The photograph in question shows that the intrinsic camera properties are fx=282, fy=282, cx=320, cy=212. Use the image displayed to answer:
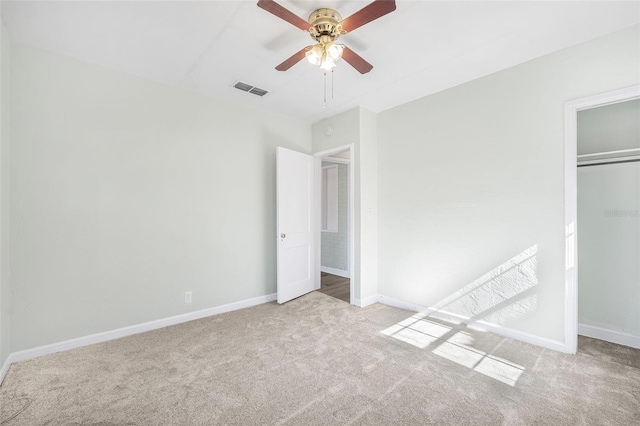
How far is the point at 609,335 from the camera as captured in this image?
2.69 metres

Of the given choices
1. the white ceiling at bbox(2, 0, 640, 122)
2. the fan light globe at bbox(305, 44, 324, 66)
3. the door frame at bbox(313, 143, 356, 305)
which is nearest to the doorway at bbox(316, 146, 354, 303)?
the door frame at bbox(313, 143, 356, 305)

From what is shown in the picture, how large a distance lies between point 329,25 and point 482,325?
318cm

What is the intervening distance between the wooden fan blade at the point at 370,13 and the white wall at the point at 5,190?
2.59 meters

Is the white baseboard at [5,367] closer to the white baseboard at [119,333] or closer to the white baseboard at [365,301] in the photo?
the white baseboard at [119,333]

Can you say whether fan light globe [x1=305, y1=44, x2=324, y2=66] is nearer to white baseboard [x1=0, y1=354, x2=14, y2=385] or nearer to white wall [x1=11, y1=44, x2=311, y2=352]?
white wall [x1=11, y1=44, x2=311, y2=352]

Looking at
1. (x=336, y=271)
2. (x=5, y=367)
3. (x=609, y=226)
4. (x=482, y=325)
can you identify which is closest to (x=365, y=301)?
(x=482, y=325)

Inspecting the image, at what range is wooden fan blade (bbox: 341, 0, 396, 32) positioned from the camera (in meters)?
1.61

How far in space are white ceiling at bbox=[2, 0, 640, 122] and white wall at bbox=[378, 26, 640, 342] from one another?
0.25 metres

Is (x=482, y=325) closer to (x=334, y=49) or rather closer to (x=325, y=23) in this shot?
(x=334, y=49)

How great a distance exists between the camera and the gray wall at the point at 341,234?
565cm

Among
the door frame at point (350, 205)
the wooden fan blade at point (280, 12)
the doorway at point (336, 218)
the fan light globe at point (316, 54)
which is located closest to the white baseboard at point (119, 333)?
the door frame at point (350, 205)

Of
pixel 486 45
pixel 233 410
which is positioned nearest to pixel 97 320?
pixel 233 410

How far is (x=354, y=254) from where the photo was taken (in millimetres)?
3852

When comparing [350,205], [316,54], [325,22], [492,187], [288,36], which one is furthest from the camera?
[350,205]
